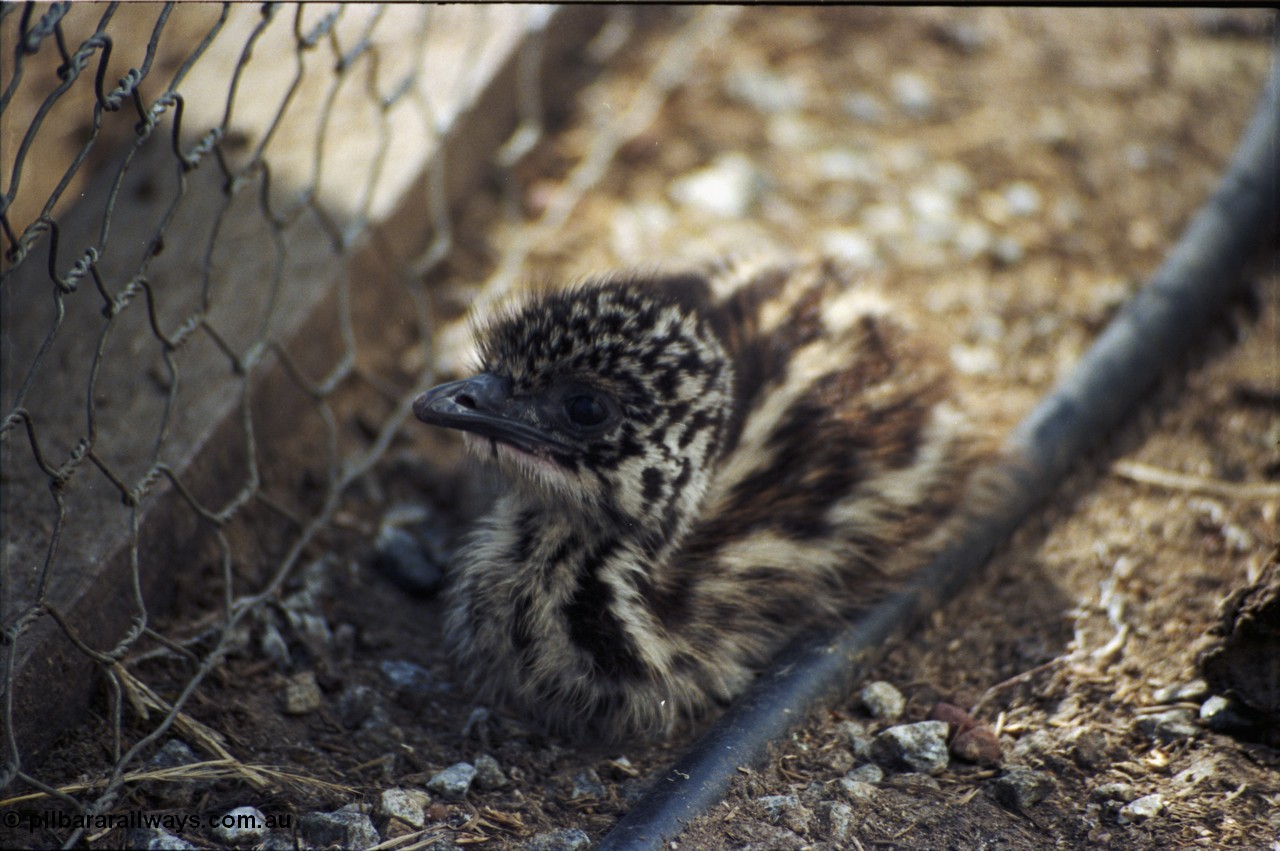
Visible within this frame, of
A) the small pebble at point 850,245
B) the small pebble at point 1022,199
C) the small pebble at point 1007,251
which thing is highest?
the small pebble at point 1022,199

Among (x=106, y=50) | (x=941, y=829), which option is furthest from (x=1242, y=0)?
(x=106, y=50)

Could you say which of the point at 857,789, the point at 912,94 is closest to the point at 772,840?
the point at 857,789

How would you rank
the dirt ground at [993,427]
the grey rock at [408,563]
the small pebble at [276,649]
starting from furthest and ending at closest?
the grey rock at [408,563], the small pebble at [276,649], the dirt ground at [993,427]

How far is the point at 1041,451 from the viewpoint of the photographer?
142 inches

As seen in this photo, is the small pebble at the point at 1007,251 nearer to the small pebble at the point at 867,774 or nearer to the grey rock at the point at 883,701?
the grey rock at the point at 883,701

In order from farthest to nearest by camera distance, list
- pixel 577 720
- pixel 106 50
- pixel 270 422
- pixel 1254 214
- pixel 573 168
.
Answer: pixel 573 168, pixel 1254 214, pixel 270 422, pixel 577 720, pixel 106 50

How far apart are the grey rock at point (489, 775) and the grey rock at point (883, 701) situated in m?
0.93

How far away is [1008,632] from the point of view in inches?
128

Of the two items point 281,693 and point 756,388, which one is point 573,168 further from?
point 281,693

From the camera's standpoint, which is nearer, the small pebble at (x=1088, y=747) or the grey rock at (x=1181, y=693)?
the small pebble at (x=1088, y=747)

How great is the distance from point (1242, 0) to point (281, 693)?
303cm

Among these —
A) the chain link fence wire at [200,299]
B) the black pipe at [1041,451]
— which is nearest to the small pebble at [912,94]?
the black pipe at [1041,451]

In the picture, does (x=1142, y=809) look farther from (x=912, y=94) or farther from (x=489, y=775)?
(x=912, y=94)

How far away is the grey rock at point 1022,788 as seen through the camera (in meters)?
2.68
